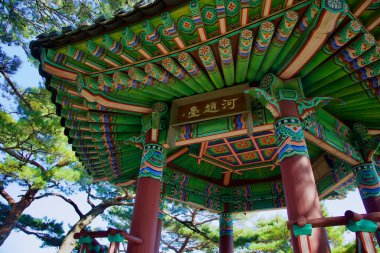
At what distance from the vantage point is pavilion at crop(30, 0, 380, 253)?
12.7ft

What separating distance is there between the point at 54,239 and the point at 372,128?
48.6ft

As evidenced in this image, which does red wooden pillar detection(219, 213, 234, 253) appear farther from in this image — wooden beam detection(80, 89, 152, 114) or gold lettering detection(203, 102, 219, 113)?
gold lettering detection(203, 102, 219, 113)

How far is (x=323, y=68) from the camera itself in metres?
4.78

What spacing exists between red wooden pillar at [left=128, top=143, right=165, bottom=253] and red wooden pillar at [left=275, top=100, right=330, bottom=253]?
2.21 meters

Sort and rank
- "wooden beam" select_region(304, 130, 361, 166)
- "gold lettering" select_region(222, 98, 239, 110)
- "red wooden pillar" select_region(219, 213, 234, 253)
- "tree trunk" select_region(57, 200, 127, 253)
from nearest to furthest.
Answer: "wooden beam" select_region(304, 130, 361, 166), "gold lettering" select_region(222, 98, 239, 110), "red wooden pillar" select_region(219, 213, 234, 253), "tree trunk" select_region(57, 200, 127, 253)

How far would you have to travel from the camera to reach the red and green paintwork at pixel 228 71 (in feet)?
13.1

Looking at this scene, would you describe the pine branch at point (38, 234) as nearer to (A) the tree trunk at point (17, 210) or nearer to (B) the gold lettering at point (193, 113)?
(A) the tree trunk at point (17, 210)

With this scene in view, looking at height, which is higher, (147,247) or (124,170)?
(124,170)

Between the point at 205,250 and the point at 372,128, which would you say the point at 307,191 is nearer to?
the point at 372,128

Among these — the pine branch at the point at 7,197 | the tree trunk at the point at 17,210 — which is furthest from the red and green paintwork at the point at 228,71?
the pine branch at the point at 7,197

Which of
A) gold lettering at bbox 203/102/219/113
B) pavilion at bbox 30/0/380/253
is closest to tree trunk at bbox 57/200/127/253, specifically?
pavilion at bbox 30/0/380/253

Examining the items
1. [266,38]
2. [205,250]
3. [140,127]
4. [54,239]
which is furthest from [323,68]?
[54,239]

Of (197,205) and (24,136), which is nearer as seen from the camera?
(197,205)

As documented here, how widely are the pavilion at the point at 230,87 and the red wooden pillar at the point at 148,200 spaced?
0.02 meters
